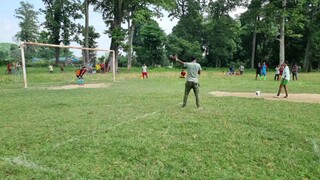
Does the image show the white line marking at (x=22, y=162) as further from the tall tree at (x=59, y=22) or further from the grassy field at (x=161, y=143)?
the tall tree at (x=59, y=22)

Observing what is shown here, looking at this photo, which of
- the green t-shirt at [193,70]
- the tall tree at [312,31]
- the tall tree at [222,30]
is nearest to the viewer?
the green t-shirt at [193,70]

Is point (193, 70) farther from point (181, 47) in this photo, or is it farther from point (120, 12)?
point (181, 47)

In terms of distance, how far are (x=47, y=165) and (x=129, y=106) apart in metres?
5.67

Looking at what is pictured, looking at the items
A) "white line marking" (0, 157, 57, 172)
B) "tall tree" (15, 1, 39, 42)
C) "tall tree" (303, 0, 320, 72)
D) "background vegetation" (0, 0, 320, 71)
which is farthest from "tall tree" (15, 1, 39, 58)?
"white line marking" (0, 157, 57, 172)

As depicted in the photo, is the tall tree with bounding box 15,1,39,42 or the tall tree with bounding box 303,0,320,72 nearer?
the tall tree with bounding box 303,0,320,72

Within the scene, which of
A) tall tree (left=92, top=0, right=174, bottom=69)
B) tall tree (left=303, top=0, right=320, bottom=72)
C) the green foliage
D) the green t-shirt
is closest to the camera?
the green t-shirt

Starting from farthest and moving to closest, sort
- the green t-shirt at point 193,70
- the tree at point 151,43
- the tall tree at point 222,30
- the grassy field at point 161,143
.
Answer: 1. the tall tree at point 222,30
2. the tree at point 151,43
3. the green t-shirt at point 193,70
4. the grassy field at point 161,143

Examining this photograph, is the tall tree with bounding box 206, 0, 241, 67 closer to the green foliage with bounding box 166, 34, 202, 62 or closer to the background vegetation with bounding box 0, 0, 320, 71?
the background vegetation with bounding box 0, 0, 320, 71

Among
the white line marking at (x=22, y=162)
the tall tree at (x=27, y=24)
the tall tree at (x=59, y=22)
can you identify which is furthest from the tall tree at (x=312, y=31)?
the tall tree at (x=27, y=24)

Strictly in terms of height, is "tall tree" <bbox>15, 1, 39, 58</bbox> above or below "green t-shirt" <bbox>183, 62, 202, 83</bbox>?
above

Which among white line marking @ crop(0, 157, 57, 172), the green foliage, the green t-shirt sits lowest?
white line marking @ crop(0, 157, 57, 172)

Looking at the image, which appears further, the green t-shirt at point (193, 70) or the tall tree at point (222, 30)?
the tall tree at point (222, 30)

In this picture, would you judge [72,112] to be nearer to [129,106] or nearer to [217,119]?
[129,106]

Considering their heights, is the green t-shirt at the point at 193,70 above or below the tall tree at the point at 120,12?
below
